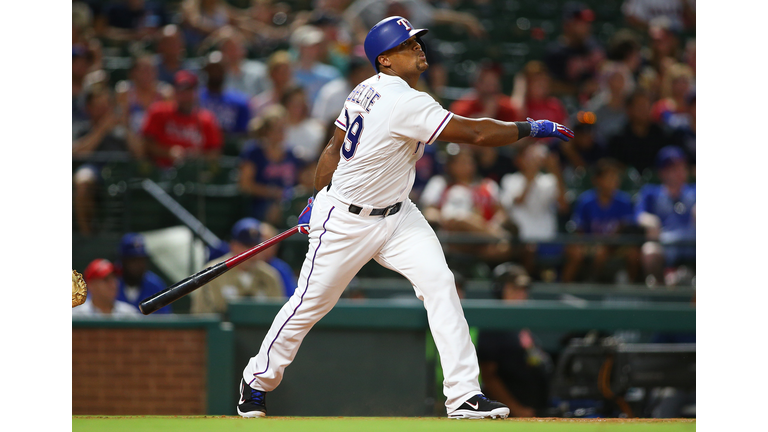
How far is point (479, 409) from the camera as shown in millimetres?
3100

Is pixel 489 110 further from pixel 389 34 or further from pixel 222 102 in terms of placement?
pixel 389 34

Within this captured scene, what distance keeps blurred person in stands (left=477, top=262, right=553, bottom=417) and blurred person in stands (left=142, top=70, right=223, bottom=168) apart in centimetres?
265

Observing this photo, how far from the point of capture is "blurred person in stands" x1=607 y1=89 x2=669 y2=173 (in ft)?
23.8

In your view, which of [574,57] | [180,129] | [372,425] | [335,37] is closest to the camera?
[372,425]

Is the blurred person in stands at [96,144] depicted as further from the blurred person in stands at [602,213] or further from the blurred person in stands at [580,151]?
the blurred person in stands at [580,151]

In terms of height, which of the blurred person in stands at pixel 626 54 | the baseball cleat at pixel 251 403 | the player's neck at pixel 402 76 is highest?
the blurred person in stands at pixel 626 54

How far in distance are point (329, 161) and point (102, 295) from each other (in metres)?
2.45

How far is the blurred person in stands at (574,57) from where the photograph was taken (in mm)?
8359

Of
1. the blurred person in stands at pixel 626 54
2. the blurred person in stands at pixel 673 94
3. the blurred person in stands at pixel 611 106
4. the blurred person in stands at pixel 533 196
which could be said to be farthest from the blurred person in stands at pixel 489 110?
the blurred person in stands at pixel 626 54

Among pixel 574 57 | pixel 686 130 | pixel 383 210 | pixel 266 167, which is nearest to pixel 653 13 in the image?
pixel 574 57

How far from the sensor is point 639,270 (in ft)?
19.3

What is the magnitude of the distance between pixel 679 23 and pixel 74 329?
772cm

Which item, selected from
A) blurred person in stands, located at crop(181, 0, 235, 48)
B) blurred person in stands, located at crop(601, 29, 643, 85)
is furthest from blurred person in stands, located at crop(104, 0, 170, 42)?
blurred person in stands, located at crop(601, 29, 643, 85)

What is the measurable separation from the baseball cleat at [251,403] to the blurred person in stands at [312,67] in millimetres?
4214
